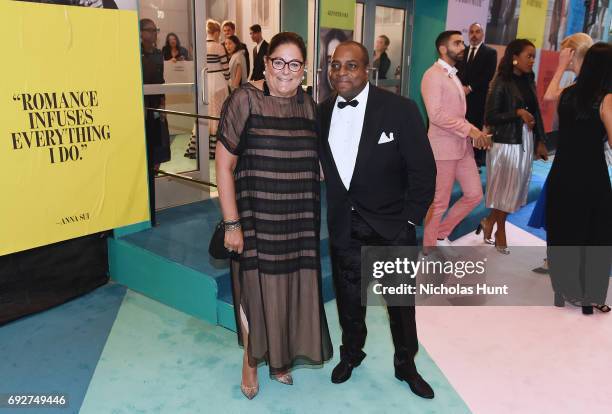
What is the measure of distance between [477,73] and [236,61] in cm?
282

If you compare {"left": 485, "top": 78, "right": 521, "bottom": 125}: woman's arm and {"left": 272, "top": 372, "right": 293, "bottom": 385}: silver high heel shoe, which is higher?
{"left": 485, "top": 78, "right": 521, "bottom": 125}: woman's arm

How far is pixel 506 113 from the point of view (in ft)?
13.2

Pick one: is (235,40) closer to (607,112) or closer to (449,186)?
(449,186)

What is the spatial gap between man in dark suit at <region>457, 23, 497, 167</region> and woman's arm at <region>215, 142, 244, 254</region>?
179 inches

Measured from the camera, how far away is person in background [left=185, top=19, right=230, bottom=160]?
6113 millimetres

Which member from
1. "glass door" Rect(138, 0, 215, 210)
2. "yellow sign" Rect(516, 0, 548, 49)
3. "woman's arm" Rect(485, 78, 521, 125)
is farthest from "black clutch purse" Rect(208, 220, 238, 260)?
"yellow sign" Rect(516, 0, 548, 49)

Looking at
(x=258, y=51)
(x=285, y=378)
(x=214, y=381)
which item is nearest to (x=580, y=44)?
(x=285, y=378)

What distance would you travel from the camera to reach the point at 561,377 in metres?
2.77

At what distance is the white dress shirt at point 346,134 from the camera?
2312mm

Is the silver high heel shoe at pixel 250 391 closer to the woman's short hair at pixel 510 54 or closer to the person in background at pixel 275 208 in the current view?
the person in background at pixel 275 208

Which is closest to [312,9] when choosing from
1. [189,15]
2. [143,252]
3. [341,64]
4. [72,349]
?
[189,15]

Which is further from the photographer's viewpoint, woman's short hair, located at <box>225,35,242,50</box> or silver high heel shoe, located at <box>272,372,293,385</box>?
woman's short hair, located at <box>225,35,242,50</box>

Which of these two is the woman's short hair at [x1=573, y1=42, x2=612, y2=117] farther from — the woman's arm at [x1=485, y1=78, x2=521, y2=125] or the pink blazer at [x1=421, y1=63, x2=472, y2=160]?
the woman's arm at [x1=485, y1=78, x2=521, y2=125]

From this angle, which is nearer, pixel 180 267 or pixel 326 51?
pixel 180 267
